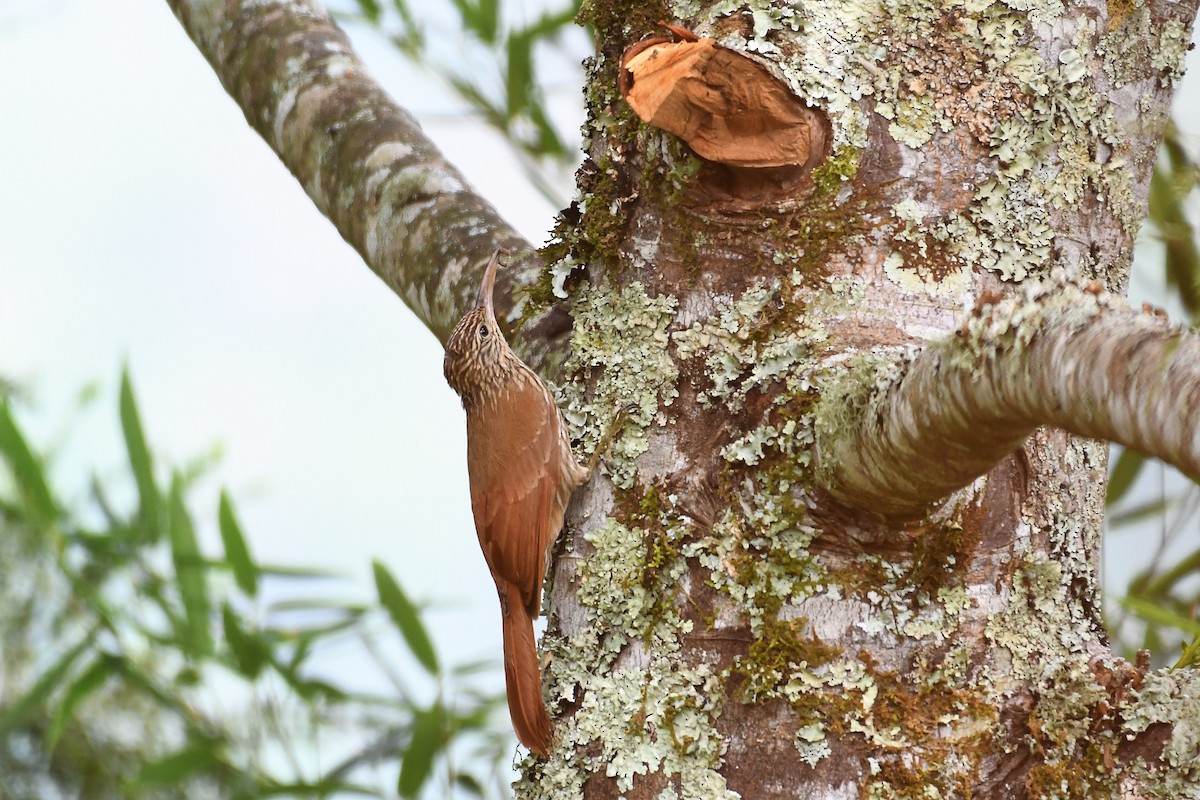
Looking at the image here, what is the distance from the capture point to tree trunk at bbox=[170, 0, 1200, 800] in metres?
1.57

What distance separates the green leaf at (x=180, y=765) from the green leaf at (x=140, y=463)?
0.63 m

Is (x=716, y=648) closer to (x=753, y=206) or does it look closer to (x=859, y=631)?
(x=859, y=631)

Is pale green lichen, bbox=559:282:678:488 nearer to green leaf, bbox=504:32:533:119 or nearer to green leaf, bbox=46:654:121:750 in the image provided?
green leaf, bbox=504:32:533:119

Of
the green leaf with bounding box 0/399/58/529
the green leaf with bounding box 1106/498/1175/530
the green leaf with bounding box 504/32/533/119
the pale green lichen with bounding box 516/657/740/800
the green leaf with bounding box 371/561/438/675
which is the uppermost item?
the green leaf with bounding box 504/32/533/119

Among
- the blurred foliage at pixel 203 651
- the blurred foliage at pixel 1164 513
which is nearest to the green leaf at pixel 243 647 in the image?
the blurred foliage at pixel 203 651

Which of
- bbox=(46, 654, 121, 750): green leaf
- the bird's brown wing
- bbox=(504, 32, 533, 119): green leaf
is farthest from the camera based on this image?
Answer: bbox=(504, 32, 533, 119): green leaf

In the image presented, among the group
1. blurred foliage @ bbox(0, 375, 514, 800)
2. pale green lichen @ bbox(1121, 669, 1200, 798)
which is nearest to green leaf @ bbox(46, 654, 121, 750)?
blurred foliage @ bbox(0, 375, 514, 800)

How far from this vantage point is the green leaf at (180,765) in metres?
3.39

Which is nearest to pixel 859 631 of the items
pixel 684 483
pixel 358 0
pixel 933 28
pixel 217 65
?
pixel 684 483

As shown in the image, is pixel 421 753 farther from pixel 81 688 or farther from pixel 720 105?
pixel 720 105

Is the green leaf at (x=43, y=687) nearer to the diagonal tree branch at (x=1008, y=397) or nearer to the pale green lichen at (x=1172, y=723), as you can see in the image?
the diagonal tree branch at (x=1008, y=397)

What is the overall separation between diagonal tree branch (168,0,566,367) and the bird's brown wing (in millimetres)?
246

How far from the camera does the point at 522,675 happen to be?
6.68 feet

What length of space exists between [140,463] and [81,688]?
25.7 inches
